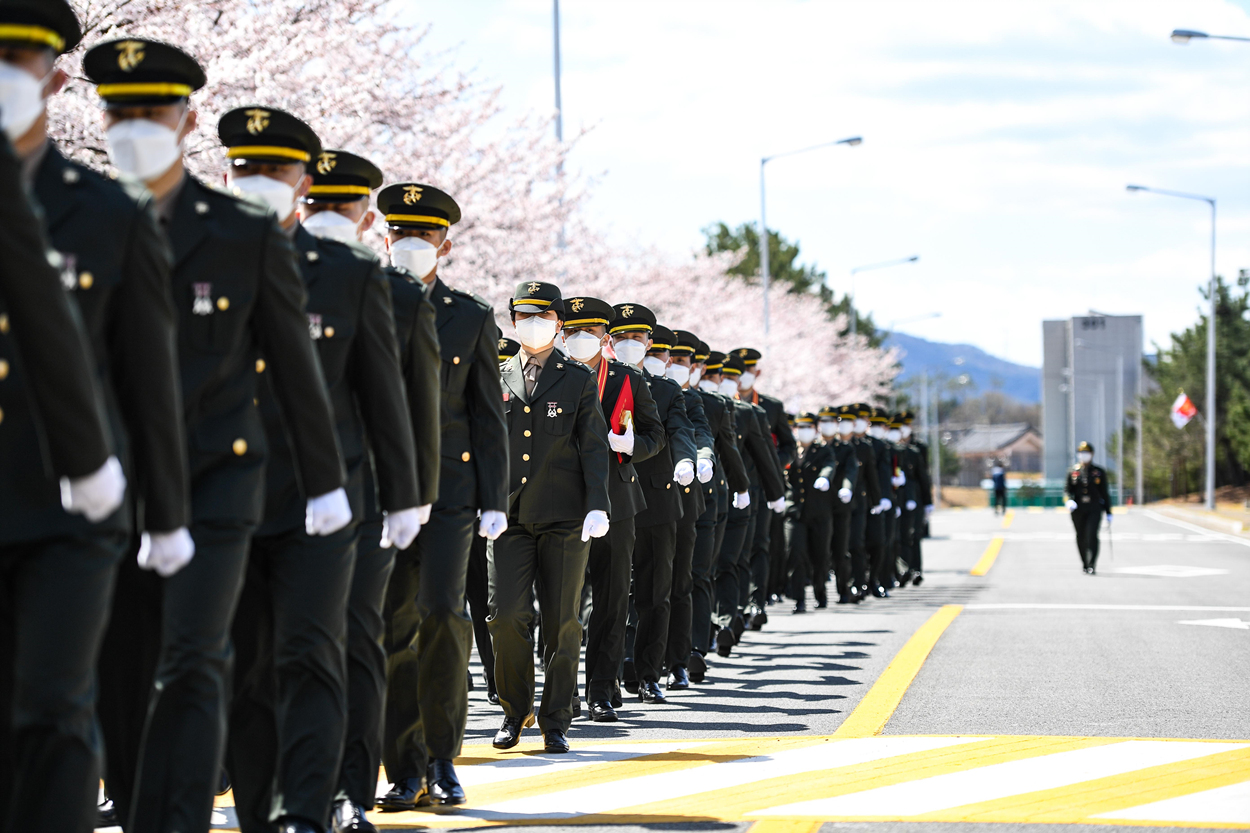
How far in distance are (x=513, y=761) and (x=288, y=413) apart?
3145 mm

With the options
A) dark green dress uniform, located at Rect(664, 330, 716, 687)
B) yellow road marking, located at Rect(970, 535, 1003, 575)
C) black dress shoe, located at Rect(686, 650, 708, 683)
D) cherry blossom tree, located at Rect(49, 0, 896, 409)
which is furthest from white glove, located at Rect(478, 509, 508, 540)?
yellow road marking, located at Rect(970, 535, 1003, 575)

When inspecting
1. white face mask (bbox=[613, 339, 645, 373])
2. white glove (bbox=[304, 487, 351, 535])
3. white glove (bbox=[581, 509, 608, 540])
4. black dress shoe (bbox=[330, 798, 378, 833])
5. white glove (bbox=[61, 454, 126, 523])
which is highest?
white face mask (bbox=[613, 339, 645, 373])

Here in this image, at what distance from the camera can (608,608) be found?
8.93m

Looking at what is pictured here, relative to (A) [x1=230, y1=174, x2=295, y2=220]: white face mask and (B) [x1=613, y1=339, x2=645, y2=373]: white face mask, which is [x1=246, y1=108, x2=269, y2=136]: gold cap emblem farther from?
(B) [x1=613, y1=339, x2=645, y2=373]: white face mask

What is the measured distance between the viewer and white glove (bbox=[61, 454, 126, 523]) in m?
3.40

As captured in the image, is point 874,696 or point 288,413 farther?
point 874,696

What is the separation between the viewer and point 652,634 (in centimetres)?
999

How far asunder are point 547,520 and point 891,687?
3.06m

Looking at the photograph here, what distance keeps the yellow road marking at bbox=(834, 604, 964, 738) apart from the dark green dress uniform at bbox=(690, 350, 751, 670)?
1.26 metres

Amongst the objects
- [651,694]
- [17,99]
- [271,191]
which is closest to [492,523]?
[271,191]

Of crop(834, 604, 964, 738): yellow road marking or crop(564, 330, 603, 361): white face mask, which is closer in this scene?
crop(834, 604, 964, 738): yellow road marking

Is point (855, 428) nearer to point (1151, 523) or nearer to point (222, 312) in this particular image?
point (222, 312)

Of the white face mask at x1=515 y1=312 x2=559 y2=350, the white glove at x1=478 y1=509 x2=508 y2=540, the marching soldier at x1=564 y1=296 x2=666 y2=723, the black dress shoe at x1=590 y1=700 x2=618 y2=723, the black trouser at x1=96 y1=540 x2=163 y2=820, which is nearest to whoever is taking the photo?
the black trouser at x1=96 y1=540 x2=163 y2=820

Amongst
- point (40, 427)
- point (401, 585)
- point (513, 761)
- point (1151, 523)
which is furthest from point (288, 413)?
point (1151, 523)
